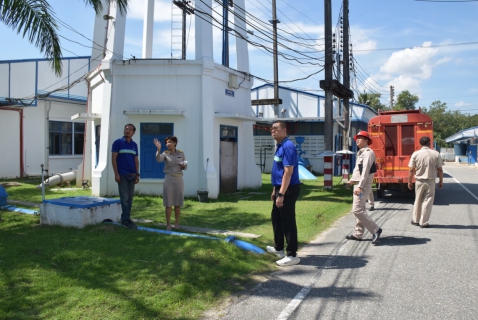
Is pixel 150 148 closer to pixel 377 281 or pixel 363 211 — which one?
pixel 363 211

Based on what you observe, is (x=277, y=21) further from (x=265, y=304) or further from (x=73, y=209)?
(x=265, y=304)

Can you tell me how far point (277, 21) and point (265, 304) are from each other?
69.4ft

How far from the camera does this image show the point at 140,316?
4.38 m

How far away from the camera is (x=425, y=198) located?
930 cm

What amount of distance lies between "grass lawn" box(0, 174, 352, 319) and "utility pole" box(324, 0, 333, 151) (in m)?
8.34

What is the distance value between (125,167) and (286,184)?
3.27 meters

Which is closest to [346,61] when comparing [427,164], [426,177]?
[427,164]

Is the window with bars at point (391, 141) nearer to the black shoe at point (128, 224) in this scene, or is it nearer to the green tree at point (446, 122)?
the black shoe at point (128, 224)

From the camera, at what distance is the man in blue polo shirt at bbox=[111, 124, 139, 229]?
7891 mm

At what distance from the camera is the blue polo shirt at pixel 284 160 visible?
6145 millimetres

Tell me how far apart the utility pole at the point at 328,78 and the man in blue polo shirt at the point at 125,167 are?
10.6 metres

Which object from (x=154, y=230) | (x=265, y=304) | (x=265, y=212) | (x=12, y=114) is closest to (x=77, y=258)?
(x=154, y=230)

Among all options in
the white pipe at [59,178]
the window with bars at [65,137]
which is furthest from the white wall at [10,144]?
the white pipe at [59,178]

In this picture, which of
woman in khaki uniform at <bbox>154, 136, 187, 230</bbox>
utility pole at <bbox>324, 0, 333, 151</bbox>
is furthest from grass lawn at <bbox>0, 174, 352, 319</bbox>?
utility pole at <bbox>324, 0, 333, 151</bbox>
